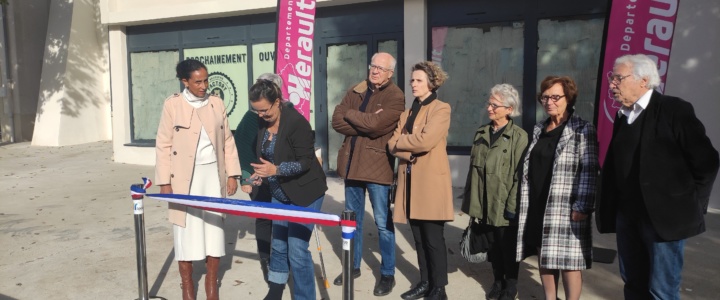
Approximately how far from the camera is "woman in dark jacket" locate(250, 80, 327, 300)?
12.5 ft

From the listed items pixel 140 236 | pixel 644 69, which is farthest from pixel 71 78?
pixel 644 69

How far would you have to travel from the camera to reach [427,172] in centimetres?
422

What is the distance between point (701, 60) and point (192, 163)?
22.5 feet

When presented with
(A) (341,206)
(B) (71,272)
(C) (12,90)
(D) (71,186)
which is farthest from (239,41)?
(C) (12,90)

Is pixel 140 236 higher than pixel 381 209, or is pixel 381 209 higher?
pixel 381 209

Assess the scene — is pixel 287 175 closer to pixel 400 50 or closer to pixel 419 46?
pixel 419 46

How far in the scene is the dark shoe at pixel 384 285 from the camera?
465 centimetres

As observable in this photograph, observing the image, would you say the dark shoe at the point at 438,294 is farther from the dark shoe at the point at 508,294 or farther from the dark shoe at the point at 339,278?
the dark shoe at the point at 339,278

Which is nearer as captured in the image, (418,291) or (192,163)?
(192,163)

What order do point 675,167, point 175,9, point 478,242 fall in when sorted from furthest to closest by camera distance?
point 175,9, point 478,242, point 675,167

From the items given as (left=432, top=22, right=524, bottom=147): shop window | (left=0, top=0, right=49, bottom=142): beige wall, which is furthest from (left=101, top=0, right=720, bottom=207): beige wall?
(left=0, top=0, right=49, bottom=142): beige wall

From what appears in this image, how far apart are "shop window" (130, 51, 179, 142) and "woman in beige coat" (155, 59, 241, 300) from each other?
931 cm

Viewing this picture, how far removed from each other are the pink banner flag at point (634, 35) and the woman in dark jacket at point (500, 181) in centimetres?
220

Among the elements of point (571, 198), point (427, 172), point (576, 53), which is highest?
point (576, 53)
